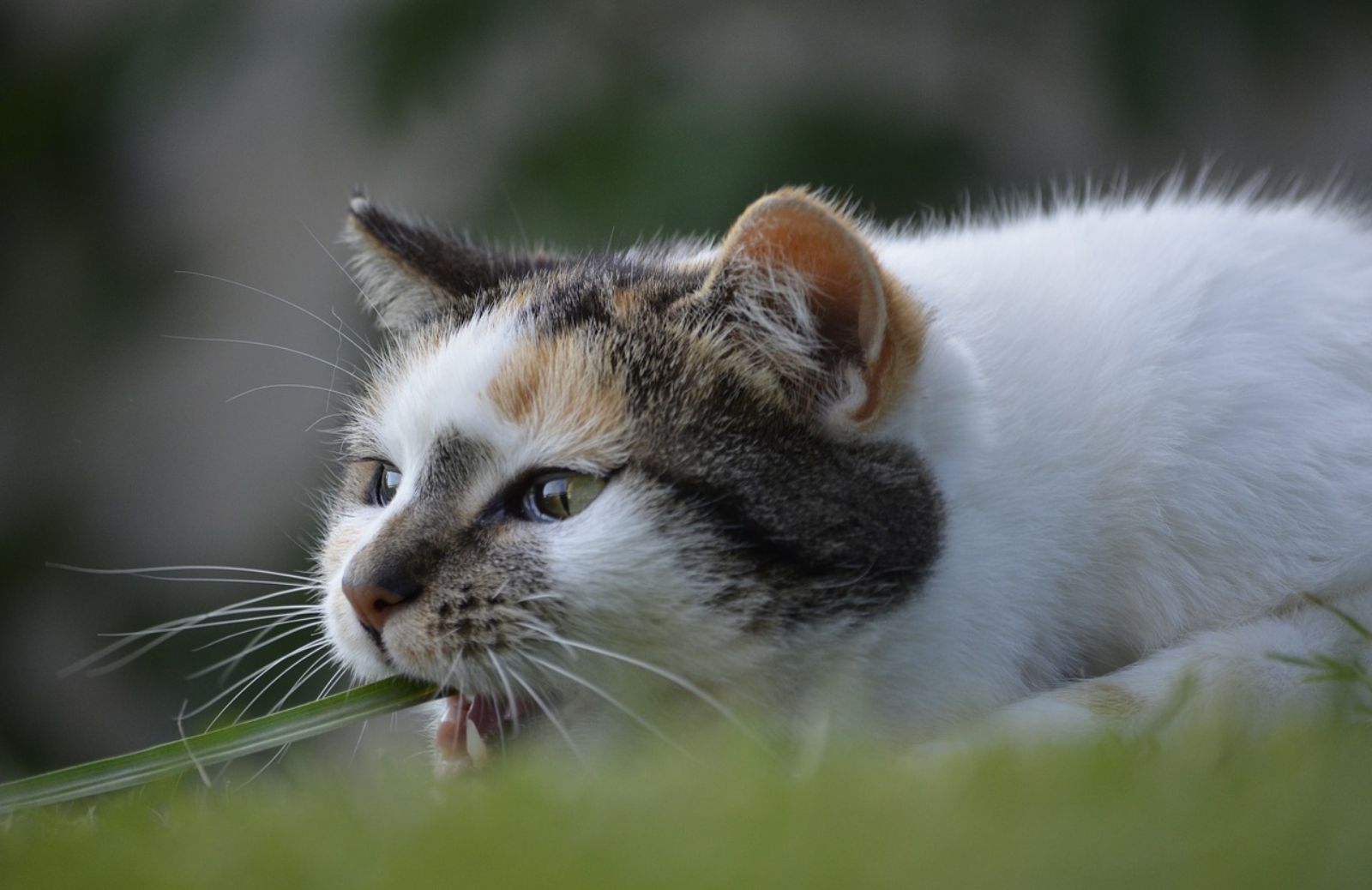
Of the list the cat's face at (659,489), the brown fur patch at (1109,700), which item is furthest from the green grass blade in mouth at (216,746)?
the brown fur patch at (1109,700)

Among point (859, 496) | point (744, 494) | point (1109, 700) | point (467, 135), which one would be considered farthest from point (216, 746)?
point (467, 135)

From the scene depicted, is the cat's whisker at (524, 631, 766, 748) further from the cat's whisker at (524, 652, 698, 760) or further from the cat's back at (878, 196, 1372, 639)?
the cat's back at (878, 196, 1372, 639)

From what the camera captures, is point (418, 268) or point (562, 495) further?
point (418, 268)

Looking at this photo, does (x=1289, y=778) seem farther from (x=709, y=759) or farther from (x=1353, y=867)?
(x=709, y=759)

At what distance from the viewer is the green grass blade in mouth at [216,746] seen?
127cm

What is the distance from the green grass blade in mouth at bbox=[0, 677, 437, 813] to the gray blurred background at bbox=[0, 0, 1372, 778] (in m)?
1.86

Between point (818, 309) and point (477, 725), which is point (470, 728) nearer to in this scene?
point (477, 725)

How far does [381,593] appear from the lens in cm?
128

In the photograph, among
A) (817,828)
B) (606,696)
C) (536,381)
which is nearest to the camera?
(817,828)

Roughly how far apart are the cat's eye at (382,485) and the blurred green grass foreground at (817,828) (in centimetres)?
66

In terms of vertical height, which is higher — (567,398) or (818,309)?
(818,309)

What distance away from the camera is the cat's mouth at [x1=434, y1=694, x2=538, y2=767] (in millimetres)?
1301

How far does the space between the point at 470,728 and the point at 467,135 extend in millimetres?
2291

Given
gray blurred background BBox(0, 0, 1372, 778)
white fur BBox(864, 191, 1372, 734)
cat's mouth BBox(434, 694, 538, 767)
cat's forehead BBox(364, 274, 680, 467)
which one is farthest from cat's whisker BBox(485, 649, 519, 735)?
gray blurred background BBox(0, 0, 1372, 778)
